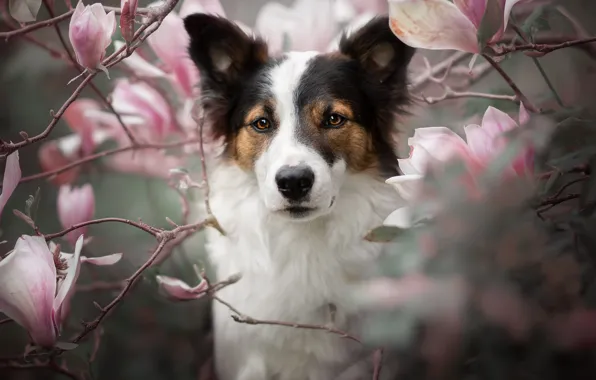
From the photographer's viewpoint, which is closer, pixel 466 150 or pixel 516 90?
pixel 466 150

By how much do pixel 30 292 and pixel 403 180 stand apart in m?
0.48

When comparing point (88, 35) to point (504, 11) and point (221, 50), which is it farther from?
point (504, 11)

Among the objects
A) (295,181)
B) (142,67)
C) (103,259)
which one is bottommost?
(103,259)

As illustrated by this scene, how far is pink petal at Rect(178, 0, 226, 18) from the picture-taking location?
822 millimetres

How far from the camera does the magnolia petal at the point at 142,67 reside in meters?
0.87

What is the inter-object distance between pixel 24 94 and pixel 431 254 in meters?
0.68

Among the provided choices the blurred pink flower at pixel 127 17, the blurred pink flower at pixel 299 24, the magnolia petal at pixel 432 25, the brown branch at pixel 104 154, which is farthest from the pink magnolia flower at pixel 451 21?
the brown branch at pixel 104 154

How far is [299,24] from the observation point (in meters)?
0.86

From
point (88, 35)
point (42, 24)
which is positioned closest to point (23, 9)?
point (42, 24)

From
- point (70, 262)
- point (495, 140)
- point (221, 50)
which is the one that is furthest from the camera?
point (221, 50)

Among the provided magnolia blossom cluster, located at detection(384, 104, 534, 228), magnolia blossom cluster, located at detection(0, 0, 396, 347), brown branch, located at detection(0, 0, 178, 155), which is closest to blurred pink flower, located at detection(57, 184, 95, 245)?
magnolia blossom cluster, located at detection(0, 0, 396, 347)

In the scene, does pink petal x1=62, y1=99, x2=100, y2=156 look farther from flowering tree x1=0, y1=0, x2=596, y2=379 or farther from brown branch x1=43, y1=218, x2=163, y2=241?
brown branch x1=43, y1=218, x2=163, y2=241

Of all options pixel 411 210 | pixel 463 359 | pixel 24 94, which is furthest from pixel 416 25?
pixel 24 94

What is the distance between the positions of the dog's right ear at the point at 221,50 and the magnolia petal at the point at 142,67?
78 mm
